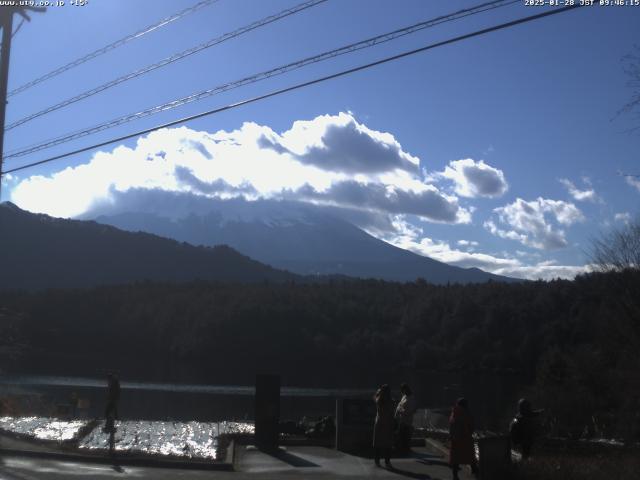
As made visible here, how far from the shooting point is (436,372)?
307 feet

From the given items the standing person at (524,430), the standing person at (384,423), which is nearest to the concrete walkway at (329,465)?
the standing person at (384,423)

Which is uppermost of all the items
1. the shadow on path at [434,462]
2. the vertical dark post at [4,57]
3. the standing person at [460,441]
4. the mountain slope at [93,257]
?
the mountain slope at [93,257]

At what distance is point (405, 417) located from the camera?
52.4ft

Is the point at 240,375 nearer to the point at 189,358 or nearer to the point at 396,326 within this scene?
the point at 189,358

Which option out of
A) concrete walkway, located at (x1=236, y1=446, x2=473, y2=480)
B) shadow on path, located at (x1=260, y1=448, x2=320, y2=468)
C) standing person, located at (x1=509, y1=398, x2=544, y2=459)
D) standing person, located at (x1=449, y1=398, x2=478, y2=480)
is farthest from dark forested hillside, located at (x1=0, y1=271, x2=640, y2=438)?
standing person, located at (x1=449, y1=398, x2=478, y2=480)

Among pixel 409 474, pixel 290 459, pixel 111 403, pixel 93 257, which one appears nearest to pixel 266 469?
pixel 290 459

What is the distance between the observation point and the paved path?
1344cm

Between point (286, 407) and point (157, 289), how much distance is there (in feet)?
270

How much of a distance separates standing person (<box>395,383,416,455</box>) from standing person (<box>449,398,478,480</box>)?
7.16ft

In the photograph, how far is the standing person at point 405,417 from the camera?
15.6 metres

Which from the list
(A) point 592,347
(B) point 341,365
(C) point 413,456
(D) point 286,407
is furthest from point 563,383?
(B) point 341,365

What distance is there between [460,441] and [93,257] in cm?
14471

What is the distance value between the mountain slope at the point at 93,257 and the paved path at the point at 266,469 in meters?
120

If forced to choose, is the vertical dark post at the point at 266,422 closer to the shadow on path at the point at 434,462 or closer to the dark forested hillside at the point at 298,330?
the shadow on path at the point at 434,462
